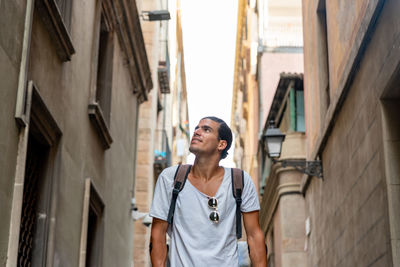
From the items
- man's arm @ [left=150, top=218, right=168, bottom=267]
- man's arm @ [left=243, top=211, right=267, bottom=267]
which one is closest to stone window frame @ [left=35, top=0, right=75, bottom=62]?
man's arm @ [left=150, top=218, right=168, bottom=267]

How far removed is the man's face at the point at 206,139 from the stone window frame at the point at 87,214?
7.27m

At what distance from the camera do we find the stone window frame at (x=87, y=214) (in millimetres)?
12703

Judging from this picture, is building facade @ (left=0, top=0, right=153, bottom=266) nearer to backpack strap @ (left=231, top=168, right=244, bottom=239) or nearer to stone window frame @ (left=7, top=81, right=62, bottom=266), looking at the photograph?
stone window frame @ (left=7, top=81, right=62, bottom=266)

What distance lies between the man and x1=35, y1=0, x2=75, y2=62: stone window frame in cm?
455

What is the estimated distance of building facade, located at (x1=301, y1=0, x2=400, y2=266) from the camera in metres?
9.41

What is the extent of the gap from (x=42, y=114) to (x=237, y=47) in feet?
150

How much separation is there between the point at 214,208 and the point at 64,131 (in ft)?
20.1

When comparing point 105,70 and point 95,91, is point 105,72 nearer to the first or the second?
point 105,70

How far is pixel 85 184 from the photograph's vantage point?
1301cm

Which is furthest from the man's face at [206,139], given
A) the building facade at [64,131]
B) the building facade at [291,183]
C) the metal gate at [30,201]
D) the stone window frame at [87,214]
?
the building facade at [291,183]

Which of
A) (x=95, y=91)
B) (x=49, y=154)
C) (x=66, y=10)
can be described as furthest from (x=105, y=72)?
(x=49, y=154)

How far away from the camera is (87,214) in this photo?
12922 mm

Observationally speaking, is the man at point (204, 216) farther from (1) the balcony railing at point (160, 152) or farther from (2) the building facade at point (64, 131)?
(1) the balcony railing at point (160, 152)

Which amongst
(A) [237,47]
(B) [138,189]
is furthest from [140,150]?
(A) [237,47]
